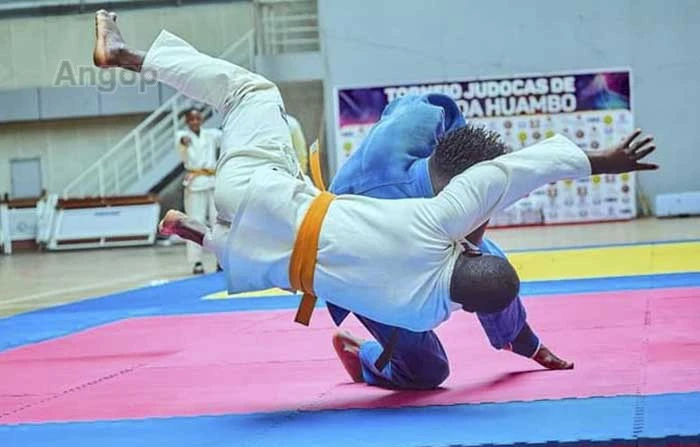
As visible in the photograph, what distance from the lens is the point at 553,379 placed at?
404 centimetres

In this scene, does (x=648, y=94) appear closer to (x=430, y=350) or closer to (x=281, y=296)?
(x=281, y=296)

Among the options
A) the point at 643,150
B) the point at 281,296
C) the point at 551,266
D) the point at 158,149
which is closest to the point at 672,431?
the point at 643,150

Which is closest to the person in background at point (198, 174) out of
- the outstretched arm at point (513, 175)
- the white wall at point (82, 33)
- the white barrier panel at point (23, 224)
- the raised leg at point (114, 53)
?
the raised leg at point (114, 53)

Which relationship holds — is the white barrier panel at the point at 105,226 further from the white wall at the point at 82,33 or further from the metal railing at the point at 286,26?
the metal railing at the point at 286,26

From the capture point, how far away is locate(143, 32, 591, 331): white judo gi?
3.51 meters

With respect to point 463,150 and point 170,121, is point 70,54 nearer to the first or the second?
point 170,121

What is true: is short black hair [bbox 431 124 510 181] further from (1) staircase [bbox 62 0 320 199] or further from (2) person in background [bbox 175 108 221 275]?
(1) staircase [bbox 62 0 320 199]

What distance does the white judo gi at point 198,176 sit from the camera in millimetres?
11820

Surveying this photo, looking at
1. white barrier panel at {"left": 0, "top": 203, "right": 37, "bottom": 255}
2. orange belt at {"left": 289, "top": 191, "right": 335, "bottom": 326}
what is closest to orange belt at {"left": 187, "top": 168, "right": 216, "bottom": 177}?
orange belt at {"left": 289, "top": 191, "right": 335, "bottom": 326}

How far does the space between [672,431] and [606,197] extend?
609 inches

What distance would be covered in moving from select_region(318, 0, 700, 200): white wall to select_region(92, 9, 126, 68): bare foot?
1447 cm

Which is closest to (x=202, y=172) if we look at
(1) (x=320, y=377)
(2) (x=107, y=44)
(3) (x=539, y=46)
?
(2) (x=107, y=44)

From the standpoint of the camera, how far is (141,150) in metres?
20.9

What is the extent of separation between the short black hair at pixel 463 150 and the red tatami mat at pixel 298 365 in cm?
74
